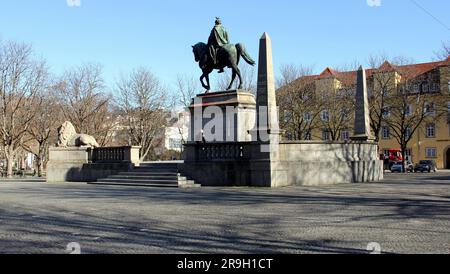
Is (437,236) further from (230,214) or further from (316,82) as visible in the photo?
(316,82)

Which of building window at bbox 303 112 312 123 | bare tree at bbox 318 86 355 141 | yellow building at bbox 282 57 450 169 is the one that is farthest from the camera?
building window at bbox 303 112 312 123

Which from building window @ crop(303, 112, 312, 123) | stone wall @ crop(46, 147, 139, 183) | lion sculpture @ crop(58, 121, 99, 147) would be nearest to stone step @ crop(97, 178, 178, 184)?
stone wall @ crop(46, 147, 139, 183)

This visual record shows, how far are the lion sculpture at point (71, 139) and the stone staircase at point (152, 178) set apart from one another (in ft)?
13.7

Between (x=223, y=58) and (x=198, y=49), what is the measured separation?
173 centimetres

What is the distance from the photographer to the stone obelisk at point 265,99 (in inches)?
827

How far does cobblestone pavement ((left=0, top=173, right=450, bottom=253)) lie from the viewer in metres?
7.45

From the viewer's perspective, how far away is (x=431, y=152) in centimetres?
7419

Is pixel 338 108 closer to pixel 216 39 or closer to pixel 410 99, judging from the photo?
pixel 410 99

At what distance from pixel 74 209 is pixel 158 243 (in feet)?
19.7

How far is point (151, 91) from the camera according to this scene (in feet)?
184

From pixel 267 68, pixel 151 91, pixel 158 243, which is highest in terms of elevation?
pixel 151 91

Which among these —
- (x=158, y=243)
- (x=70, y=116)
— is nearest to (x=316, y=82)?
(x=70, y=116)

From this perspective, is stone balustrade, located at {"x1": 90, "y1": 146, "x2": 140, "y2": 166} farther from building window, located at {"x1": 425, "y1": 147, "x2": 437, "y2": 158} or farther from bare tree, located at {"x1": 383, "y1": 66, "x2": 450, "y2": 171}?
building window, located at {"x1": 425, "y1": 147, "x2": 437, "y2": 158}

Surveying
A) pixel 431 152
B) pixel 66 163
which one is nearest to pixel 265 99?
pixel 66 163
